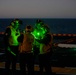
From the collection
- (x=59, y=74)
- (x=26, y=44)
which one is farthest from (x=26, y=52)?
(x=59, y=74)

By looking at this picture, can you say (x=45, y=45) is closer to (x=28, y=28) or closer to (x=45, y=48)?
(x=45, y=48)

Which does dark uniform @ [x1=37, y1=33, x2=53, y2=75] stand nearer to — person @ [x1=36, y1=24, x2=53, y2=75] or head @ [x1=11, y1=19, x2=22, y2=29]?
person @ [x1=36, y1=24, x2=53, y2=75]

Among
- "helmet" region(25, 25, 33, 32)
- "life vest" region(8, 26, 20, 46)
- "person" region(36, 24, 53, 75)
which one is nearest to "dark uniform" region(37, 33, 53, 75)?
"person" region(36, 24, 53, 75)

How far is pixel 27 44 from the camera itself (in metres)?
6.08

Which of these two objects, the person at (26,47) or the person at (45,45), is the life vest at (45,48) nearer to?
the person at (45,45)

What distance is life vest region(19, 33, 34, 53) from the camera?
6036 mm

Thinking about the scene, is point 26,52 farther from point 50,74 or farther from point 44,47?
point 50,74

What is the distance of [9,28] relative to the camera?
6.29 meters

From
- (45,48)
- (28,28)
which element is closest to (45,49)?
(45,48)

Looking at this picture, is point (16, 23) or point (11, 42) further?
point (11, 42)

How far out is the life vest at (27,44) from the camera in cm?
604

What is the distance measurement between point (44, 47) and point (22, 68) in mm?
722

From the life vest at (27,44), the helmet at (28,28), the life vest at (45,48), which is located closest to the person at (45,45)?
the life vest at (45,48)

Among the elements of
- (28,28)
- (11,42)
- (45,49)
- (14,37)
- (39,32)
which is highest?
(28,28)
